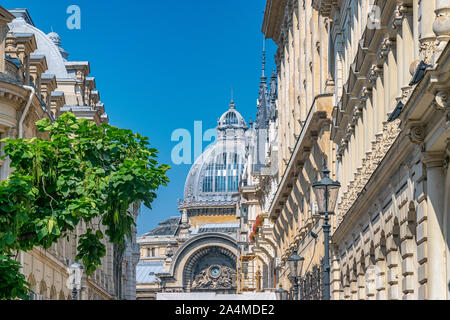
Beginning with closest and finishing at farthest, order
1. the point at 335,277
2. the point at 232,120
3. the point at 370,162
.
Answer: the point at 370,162 → the point at 335,277 → the point at 232,120

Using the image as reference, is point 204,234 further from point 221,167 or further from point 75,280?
point 75,280

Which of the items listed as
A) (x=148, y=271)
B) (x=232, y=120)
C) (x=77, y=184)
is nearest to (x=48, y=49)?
(x=77, y=184)

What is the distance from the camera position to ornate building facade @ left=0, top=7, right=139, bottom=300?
38.2 m

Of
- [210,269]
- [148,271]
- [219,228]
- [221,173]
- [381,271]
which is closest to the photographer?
[381,271]

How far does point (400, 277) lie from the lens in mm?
22000

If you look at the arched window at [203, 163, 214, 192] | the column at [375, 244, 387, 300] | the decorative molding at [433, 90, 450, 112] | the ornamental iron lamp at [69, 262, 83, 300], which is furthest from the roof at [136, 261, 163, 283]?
the decorative molding at [433, 90, 450, 112]

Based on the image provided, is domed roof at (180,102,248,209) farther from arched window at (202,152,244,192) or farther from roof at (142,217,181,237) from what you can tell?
roof at (142,217,181,237)

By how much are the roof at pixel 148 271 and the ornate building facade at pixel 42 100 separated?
8852 cm

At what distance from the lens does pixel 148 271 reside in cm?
17025

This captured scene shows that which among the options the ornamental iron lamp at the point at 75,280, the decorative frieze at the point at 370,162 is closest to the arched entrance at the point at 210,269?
the ornamental iron lamp at the point at 75,280

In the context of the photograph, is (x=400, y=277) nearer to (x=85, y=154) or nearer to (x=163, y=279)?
(x=85, y=154)

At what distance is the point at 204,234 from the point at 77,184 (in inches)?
4720
